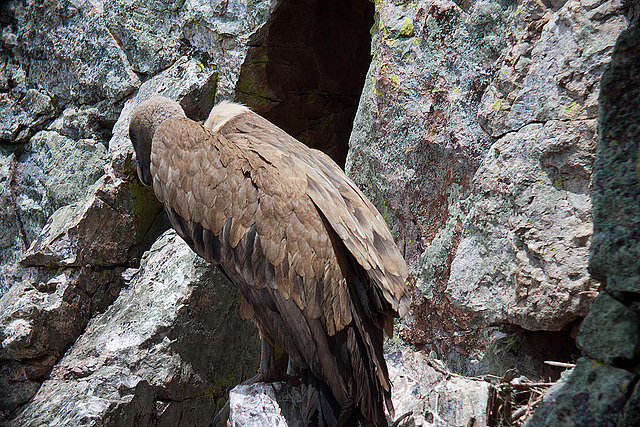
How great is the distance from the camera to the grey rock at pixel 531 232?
2.14 m

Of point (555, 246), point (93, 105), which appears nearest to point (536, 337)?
point (555, 246)

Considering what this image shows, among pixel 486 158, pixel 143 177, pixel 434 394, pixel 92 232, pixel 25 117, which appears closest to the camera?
pixel 434 394

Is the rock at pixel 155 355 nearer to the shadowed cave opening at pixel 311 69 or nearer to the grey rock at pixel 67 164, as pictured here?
the grey rock at pixel 67 164

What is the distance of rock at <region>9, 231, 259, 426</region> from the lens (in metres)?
3.20

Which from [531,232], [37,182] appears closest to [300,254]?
[531,232]

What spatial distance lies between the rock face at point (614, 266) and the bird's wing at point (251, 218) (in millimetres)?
1068

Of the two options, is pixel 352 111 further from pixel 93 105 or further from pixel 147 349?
pixel 147 349

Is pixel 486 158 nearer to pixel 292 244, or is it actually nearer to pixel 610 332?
pixel 292 244

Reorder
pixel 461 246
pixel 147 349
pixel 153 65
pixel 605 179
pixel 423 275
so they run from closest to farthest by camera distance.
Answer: pixel 605 179 → pixel 461 246 → pixel 423 275 → pixel 147 349 → pixel 153 65

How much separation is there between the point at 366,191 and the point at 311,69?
1622 millimetres

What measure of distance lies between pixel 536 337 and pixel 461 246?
500 millimetres

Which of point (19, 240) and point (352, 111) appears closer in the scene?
point (19, 240)

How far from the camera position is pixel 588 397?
1142 mm

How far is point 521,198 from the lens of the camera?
2.31 meters
